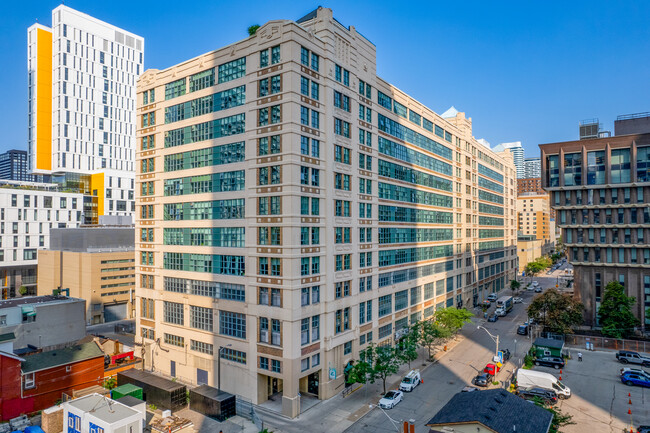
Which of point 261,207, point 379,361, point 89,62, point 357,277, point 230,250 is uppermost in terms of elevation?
point 89,62

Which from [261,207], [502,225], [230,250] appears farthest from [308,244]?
[502,225]

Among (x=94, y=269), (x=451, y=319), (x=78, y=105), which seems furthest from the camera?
(x=78, y=105)

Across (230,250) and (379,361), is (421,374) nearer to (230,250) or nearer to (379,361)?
(379,361)

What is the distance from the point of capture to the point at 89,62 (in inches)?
5468

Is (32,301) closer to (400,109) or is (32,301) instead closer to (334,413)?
(334,413)

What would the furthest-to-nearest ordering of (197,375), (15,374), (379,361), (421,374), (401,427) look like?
A: (421,374) → (197,375) → (379,361) → (15,374) → (401,427)

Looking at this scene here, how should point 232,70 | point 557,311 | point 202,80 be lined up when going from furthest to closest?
point 557,311 → point 202,80 → point 232,70

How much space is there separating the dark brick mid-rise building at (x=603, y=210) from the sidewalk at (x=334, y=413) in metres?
45.1

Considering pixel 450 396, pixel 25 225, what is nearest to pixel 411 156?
pixel 450 396

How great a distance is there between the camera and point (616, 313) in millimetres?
65375

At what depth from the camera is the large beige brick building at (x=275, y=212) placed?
42062 mm

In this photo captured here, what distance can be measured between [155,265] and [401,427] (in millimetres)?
35544

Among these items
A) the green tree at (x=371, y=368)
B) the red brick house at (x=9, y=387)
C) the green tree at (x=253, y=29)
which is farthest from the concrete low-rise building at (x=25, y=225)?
the green tree at (x=371, y=368)

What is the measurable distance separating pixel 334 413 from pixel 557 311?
4241cm
